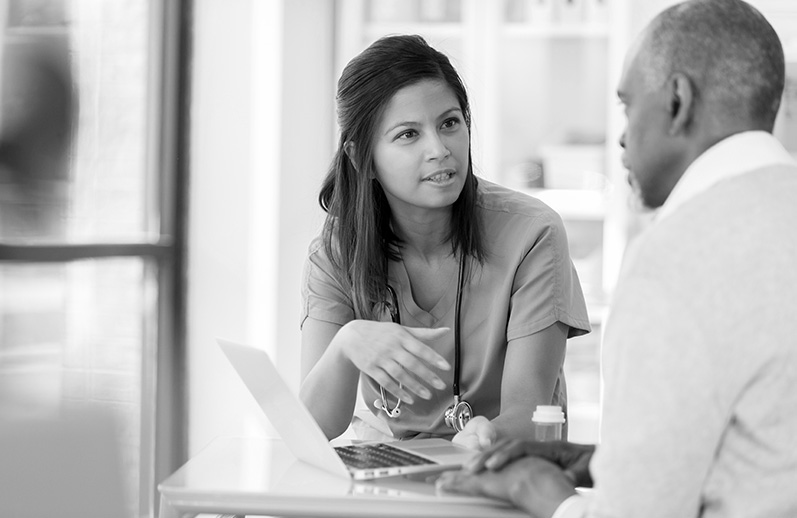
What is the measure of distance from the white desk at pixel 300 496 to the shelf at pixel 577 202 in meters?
2.51

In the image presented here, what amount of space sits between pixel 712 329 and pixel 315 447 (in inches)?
25.3

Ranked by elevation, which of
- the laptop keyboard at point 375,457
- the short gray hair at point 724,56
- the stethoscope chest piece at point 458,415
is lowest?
the stethoscope chest piece at point 458,415

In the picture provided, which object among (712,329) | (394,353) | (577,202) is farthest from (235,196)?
(712,329)

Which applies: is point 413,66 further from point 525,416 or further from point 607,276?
point 607,276

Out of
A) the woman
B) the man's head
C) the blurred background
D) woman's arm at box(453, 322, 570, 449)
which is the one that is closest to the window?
the blurred background

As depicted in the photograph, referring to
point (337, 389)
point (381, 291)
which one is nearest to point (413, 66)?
point (381, 291)

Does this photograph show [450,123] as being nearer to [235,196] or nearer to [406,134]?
[406,134]

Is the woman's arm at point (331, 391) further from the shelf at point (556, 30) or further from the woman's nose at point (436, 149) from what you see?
the shelf at point (556, 30)

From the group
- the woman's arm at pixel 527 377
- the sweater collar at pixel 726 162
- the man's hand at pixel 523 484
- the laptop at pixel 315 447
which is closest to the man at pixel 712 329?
the sweater collar at pixel 726 162

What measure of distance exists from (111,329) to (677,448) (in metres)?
2.17

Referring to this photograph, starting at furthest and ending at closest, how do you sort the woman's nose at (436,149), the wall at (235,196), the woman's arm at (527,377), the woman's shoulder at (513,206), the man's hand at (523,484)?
the wall at (235,196) → the woman's shoulder at (513,206) → the woman's nose at (436,149) → the woman's arm at (527,377) → the man's hand at (523,484)

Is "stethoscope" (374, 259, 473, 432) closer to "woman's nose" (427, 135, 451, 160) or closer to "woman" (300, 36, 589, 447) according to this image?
"woman" (300, 36, 589, 447)

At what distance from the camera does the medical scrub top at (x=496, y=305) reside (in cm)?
188

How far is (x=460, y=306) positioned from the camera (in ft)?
6.28
